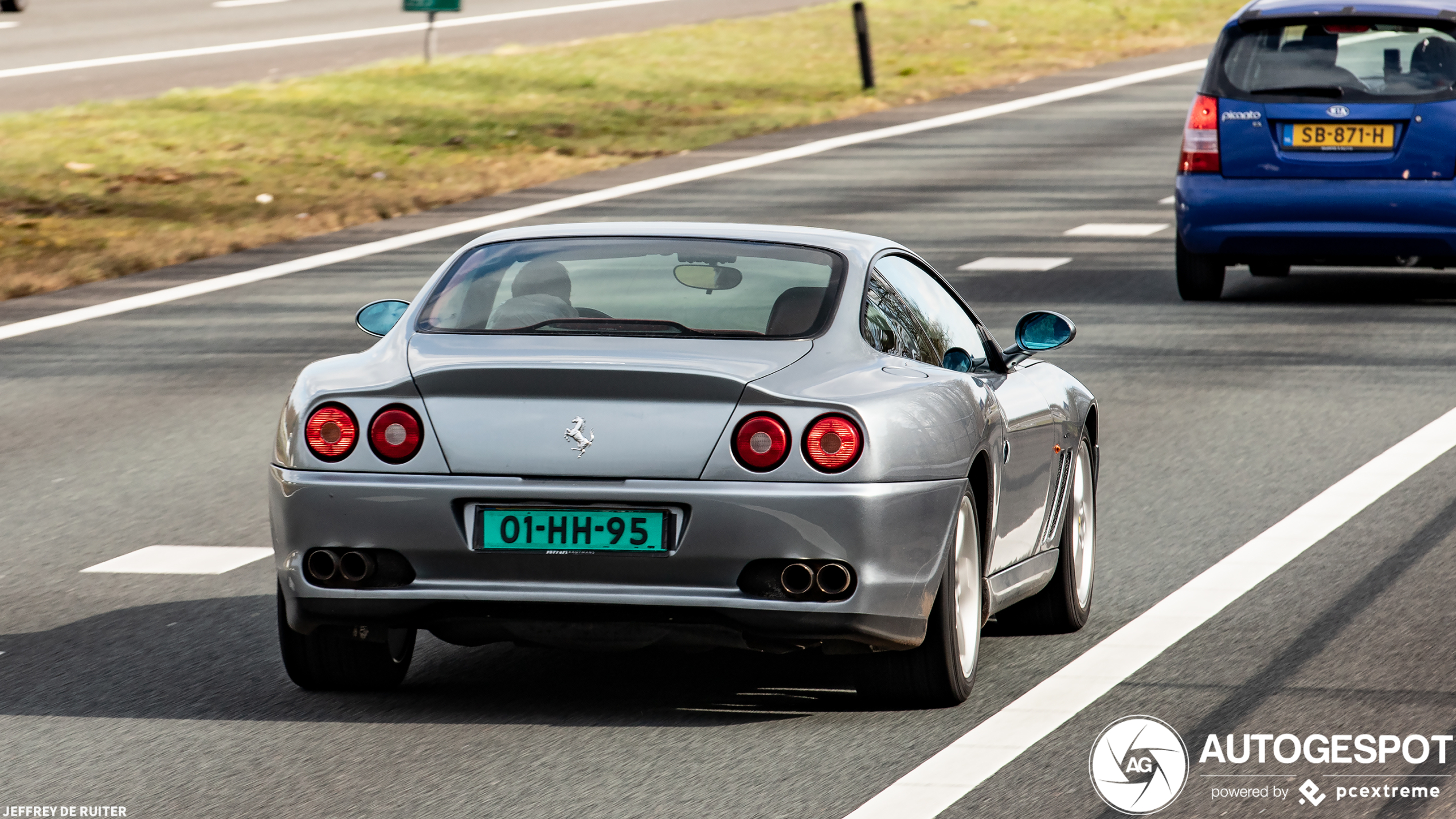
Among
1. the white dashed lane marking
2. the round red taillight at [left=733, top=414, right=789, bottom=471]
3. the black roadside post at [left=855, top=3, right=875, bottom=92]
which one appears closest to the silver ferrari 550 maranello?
the round red taillight at [left=733, top=414, right=789, bottom=471]

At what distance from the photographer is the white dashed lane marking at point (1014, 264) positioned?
18.5 metres

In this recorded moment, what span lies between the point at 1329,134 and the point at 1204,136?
76 centimetres

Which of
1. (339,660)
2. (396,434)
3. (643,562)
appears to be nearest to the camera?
(643,562)

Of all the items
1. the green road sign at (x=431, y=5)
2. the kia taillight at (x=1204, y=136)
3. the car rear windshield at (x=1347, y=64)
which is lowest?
the green road sign at (x=431, y=5)

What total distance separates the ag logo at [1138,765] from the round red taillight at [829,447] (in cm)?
95

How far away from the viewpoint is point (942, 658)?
6734 millimetres

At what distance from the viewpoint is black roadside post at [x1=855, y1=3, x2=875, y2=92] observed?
107 ft

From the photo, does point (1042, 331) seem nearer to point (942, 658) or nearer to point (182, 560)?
point (942, 658)

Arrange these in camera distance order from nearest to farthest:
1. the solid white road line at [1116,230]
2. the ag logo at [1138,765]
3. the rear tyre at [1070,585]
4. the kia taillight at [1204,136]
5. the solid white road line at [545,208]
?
the ag logo at [1138,765], the rear tyre at [1070,585], the kia taillight at [1204,136], the solid white road line at [545,208], the solid white road line at [1116,230]

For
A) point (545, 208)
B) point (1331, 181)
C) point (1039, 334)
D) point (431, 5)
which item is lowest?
point (545, 208)

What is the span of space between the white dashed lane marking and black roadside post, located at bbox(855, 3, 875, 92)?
1348 cm

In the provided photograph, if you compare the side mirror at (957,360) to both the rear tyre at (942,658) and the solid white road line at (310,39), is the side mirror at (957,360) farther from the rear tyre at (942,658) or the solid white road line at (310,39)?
the solid white road line at (310,39)

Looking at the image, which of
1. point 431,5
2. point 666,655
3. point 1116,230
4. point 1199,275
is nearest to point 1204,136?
point 1199,275

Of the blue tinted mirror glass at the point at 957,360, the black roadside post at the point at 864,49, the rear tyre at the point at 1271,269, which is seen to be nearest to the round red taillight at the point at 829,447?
the blue tinted mirror glass at the point at 957,360
